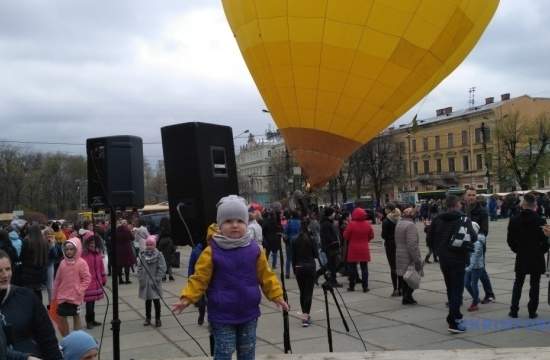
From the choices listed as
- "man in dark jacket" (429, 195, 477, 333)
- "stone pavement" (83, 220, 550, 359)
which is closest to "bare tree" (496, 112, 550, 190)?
"stone pavement" (83, 220, 550, 359)

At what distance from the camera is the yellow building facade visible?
65.5 metres

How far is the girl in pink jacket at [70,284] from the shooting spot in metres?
7.48

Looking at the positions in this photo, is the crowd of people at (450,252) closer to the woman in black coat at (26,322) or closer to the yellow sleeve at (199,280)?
the yellow sleeve at (199,280)

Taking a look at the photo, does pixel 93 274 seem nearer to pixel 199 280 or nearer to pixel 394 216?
pixel 199 280

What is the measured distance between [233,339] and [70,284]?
4205 millimetres

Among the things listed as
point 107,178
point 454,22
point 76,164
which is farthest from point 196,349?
point 76,164

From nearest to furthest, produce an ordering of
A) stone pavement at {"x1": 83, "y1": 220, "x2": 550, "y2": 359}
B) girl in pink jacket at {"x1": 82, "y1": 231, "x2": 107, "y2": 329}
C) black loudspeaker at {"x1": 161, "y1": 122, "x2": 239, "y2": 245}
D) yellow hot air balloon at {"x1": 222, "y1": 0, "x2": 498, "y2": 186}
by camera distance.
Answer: black loudspeaker at {"x1": 161, "y1": 122, "x2": 239, "y2": 245} < stone pavement at {"x1": 83, "y1": 220, "x2": 550, "y2": 359} < girl in pink jacket at {"x1": 82, "y1": 231, "x2": 107, "y2": 329} < yellow hot air balloon at {"x1": 222, "y1": 0, "x2": 498, "y2": 186}

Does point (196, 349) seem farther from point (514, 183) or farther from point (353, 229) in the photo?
point (514, 183)

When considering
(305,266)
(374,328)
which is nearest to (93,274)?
(305,266)

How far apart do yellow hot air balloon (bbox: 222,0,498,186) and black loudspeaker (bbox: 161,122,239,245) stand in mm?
3993

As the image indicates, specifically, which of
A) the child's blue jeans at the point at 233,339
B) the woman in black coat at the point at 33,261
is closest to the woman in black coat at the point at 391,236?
the woman in black coat at the point at 33,261

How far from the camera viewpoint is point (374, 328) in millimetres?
7480

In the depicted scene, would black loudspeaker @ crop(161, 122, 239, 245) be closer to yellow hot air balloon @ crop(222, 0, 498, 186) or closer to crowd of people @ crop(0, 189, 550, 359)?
crowd of people @ crop(0, 189, 550, 359)

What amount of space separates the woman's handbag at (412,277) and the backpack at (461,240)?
1.86 metres
